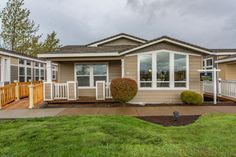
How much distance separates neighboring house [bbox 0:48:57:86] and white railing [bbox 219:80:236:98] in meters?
14.7

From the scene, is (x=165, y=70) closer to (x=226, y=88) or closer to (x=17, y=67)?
(x=226, y=88)

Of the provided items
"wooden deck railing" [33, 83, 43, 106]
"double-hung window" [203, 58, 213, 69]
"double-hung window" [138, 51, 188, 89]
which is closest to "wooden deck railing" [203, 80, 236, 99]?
"double-hung window" [203, 58, 213, 69]

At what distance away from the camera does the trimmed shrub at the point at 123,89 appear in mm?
13555

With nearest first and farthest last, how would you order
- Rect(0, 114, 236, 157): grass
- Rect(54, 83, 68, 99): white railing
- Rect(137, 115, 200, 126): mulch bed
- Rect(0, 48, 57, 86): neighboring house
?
Rect(0, 114, 236, 157): grass, Rect(137, 115, 200, 126): mulch bed, Rect(54, 83, 68, 99): white railing, Rect(0, 48, 57, 86): neighboring house

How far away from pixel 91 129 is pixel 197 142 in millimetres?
2903

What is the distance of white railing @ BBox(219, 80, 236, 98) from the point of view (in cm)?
1568

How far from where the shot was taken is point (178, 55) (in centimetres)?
1468

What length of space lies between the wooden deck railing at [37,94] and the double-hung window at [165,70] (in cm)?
598

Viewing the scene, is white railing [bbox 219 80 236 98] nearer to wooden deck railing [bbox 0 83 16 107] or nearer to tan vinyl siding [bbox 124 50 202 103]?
tan vinyl siding [bbox 124 50 202 103]

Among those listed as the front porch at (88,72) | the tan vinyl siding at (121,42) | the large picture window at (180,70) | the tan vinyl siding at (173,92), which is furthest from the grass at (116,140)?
the tan vinyl siding at (121,42)

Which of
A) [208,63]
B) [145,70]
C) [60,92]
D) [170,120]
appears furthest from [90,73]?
[208,63]

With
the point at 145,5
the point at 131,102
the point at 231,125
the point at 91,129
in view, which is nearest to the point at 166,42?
the point at 131,102

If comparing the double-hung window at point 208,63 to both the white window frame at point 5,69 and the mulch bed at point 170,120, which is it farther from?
the white window frame at point 5,69

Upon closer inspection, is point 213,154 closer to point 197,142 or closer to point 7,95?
point 197,142
